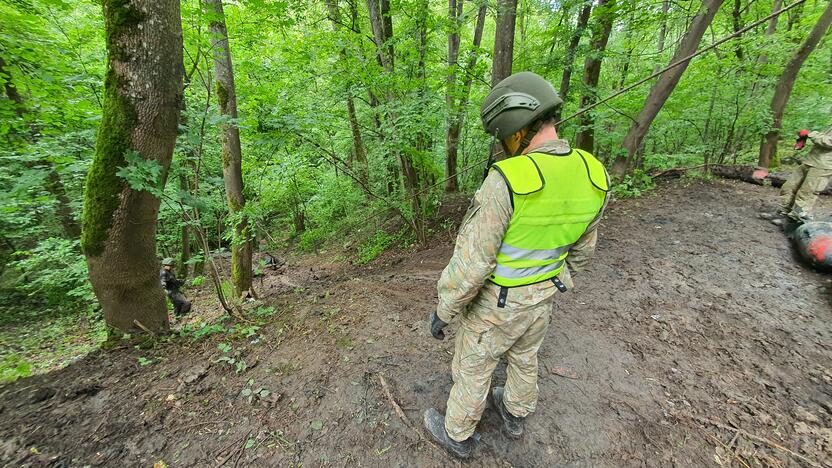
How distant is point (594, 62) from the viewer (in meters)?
7.24

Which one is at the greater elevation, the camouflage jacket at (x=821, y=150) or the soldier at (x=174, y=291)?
the camouflage jacket at (x=821, y=150)

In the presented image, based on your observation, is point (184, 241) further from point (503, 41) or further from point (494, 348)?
point (494, 348)

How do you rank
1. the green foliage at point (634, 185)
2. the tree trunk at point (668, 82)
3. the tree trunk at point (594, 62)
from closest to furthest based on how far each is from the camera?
1. the tree trunk at point (668, 82)
2. the tree trunk at point (594, 62)
3. the green foliage at point (634, 185)

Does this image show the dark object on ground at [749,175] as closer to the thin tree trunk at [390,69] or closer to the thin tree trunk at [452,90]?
the thin tree trunk at [452,90]

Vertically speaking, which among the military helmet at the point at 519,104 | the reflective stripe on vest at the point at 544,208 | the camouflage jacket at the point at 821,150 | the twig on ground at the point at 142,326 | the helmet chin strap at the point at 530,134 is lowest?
the twig on ground at the point at 142,326

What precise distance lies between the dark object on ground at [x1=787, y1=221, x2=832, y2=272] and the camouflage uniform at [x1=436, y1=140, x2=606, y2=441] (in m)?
4.14

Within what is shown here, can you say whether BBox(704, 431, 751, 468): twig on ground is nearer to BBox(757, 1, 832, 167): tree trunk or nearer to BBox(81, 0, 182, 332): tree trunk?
BBox(81, 0, 182, 332): tree trunk

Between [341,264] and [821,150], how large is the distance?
32.9 ft

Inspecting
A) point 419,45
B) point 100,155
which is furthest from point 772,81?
point 100,155

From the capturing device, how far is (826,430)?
2.08 m

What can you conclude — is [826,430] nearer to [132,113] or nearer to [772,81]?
[132,113]

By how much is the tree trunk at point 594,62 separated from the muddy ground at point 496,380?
4206 mm

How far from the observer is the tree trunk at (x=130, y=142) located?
261 cm

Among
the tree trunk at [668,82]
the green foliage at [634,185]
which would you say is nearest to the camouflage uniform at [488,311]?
the green foliage at [634,185]
